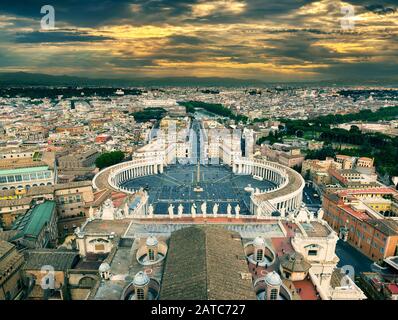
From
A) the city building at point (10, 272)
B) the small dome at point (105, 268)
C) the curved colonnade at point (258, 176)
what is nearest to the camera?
the small dome at point (105, 268)

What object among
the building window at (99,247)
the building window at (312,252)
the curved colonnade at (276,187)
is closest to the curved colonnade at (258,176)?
the curved colonnade at (276,187)

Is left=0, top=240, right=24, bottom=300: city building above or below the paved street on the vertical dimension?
above

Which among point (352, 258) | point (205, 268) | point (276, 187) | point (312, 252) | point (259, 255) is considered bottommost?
point (352, 258)

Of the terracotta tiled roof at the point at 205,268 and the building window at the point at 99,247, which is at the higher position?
the terracotta tiled roof at the point at 205,268

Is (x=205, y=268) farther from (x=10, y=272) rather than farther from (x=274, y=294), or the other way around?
(x=10, y=272)

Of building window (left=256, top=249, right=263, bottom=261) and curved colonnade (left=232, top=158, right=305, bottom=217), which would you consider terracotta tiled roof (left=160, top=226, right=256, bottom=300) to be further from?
curved colonnade (left=232, top=158, right=305, bottom=217)

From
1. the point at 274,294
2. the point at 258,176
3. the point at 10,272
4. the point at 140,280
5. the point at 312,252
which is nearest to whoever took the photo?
the point at 274,294

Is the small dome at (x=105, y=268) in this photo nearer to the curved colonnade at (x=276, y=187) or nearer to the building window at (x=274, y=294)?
the building window at (x=274, y=294)

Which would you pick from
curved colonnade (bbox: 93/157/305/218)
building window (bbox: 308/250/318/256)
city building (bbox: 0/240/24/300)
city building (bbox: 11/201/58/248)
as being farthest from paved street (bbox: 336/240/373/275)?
city building (bbox: 11/201/58/248)

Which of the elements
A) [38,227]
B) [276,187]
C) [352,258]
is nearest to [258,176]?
[276,187]
